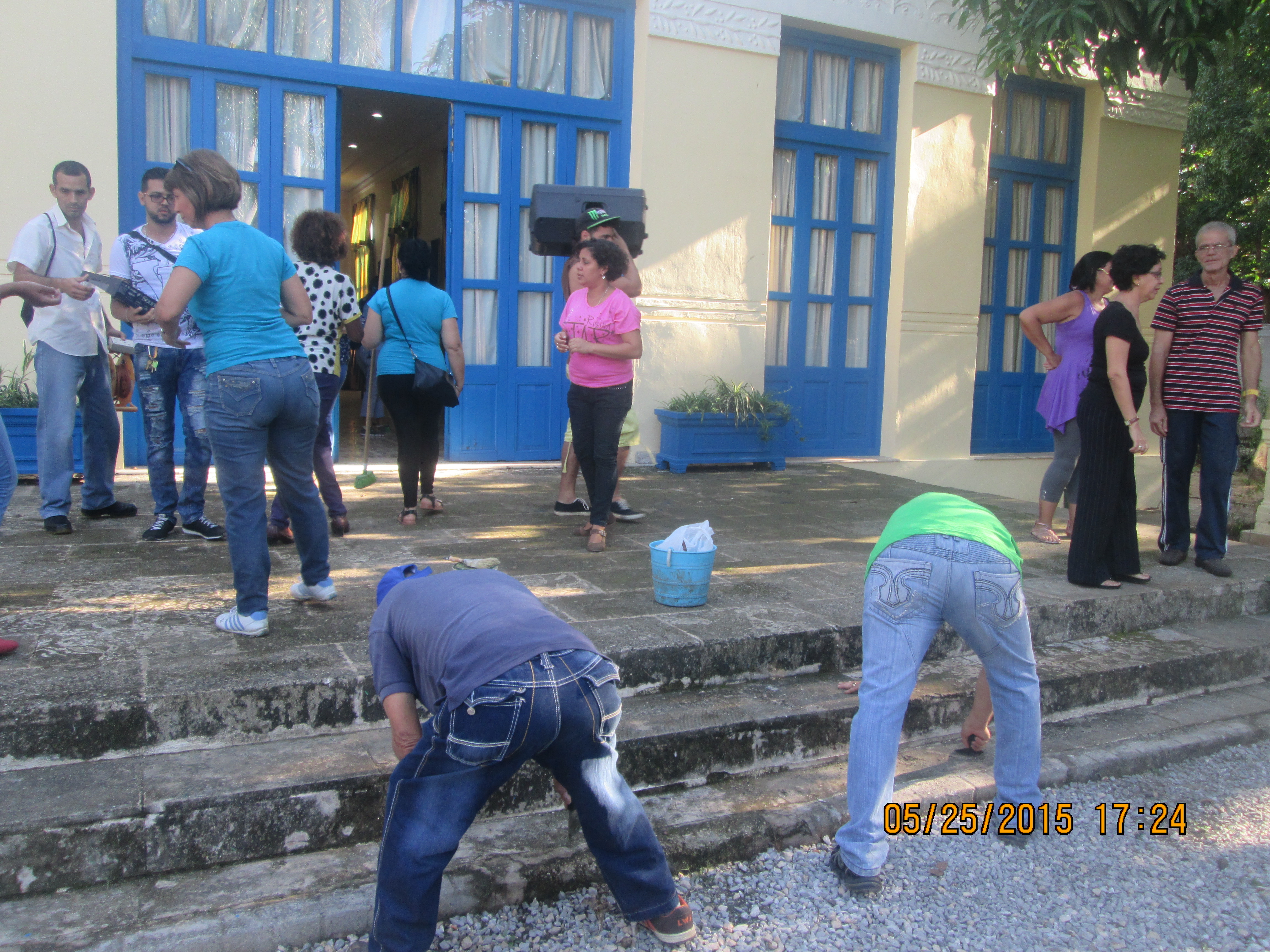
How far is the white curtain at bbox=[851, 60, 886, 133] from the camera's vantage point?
8828 millimetres

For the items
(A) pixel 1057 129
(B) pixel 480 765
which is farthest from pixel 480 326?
(A) pixel 1057 129

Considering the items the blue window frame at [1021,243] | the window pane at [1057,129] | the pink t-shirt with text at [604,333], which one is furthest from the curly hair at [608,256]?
the window pane at [1057,129]

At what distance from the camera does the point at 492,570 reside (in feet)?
8.20

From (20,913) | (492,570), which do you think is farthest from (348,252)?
(20,913)

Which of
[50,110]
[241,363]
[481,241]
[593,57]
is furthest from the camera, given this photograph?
[593,57]

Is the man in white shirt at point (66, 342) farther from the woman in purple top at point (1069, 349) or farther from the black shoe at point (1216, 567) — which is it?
the black shoe at point (1216, 567)

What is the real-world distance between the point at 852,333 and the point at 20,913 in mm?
8048

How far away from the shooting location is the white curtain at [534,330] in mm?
7785

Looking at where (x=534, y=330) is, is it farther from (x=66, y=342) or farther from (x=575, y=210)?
(x=66, y=342)

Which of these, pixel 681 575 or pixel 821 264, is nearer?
pixel 681 575

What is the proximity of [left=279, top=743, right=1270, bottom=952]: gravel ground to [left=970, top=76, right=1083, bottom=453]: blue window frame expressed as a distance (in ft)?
23.2

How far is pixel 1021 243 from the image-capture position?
32.4ft

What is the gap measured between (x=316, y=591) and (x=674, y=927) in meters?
2.11

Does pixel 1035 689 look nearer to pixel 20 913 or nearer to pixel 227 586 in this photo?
pixel 20 913
